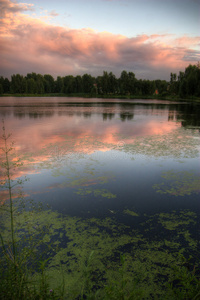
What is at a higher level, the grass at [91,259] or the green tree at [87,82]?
the green tree at [87,82]

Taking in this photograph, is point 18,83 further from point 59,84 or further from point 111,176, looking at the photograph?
point 111,176

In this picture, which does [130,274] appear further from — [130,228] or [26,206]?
[26,206]

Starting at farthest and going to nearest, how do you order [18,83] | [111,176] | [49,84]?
1. [49,84]
2. [18,83]
3. [111,176]

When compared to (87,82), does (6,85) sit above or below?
below

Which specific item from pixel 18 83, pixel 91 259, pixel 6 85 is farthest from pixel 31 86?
pixel 91 259

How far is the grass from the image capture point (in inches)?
89.0

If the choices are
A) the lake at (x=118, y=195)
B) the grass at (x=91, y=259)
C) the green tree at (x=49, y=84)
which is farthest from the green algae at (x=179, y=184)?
the green tree at (x=49, y=84)

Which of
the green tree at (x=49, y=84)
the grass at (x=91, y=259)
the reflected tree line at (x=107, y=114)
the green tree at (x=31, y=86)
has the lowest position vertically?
the grass at (x=91, y=259)

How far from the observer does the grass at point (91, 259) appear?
226 centimetres

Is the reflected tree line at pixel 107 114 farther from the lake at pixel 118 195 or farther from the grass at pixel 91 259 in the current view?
the grass at pixel 91 259

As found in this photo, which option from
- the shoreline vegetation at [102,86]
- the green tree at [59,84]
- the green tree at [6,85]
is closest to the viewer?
the shoreline vegetation at [102,86]

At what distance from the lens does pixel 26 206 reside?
4.42 meters

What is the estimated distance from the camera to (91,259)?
2.29m

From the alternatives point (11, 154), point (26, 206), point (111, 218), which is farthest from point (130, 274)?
point (11, 154)
